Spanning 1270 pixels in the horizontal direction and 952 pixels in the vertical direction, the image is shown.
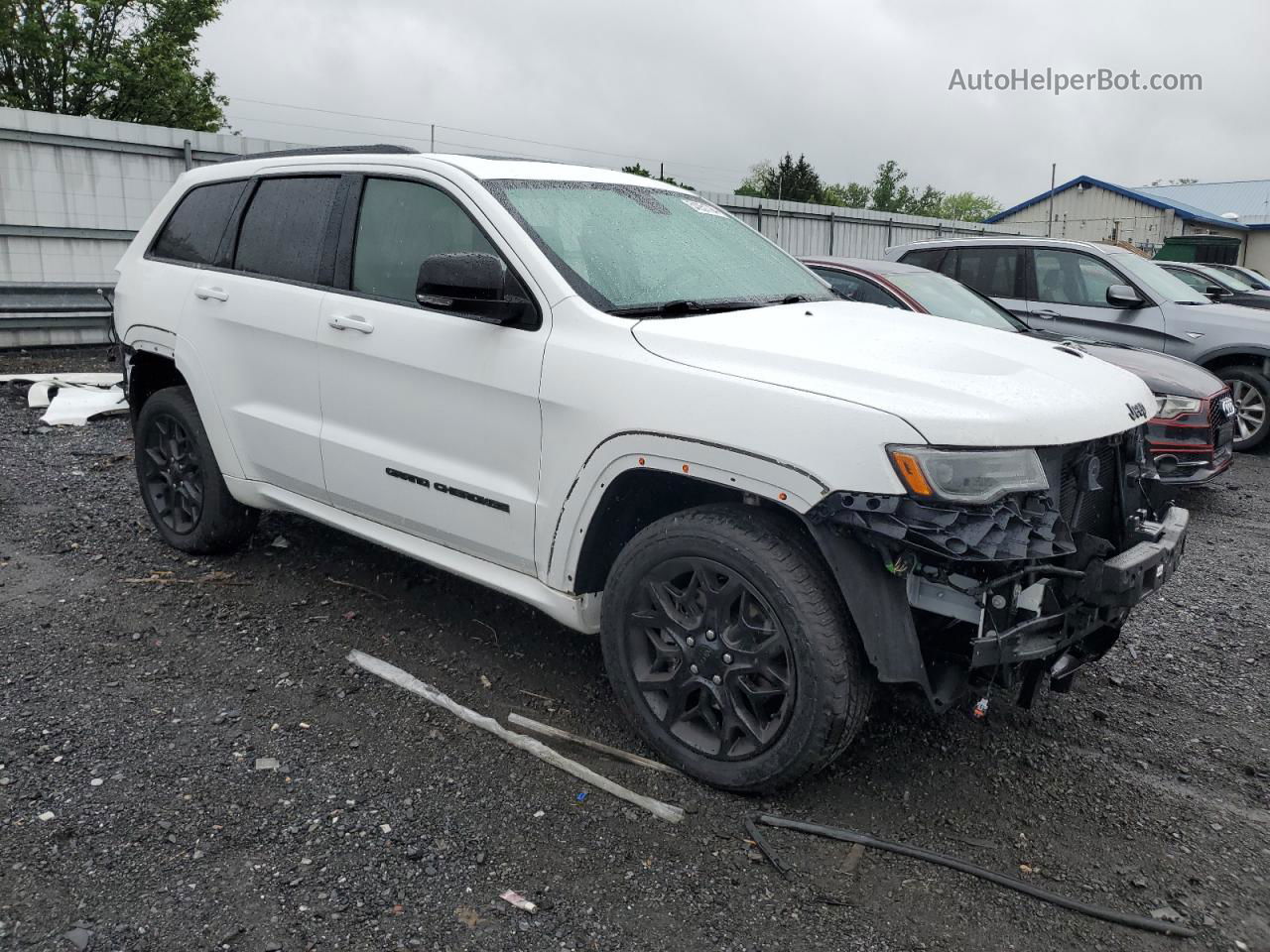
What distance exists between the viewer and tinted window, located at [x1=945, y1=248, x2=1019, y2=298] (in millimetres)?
9156

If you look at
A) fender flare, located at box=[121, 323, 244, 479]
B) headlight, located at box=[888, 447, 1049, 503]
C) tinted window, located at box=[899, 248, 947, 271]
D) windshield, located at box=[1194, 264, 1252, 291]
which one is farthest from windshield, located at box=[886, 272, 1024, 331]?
windshield, located at box=[1194, 264, 1252, 291]

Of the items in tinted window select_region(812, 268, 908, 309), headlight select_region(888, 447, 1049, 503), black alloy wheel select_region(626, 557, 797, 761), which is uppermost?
tinted window select_region(812, 268, 908, 309)

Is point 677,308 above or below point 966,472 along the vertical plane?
above

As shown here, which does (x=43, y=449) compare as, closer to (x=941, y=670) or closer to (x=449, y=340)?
(x=449, y=340)

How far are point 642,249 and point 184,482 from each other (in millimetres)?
2676

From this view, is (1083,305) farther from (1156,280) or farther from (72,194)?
(72,194)

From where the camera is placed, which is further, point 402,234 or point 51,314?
point 51,314

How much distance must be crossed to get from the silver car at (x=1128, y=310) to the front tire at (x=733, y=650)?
662cm

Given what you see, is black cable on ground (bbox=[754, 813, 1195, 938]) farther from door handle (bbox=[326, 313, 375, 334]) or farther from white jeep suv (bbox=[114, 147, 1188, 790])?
door handle (bbox=[326, 313, 375, 334])

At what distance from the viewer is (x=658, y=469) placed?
304 centimetres

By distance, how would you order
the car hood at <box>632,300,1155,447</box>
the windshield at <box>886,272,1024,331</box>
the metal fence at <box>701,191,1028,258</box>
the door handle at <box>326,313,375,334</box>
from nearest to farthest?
the car hood at <box>632,300,1155,447</box> < the door handle at <box>326,313,375,334</box> < the windshield at <box>886,272,1024,331</box> < the metal fence at <box>701,191,1028,258</box>

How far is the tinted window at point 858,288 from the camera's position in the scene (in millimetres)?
7238

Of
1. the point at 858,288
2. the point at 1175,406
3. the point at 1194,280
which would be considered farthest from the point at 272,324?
the point at 1194,280

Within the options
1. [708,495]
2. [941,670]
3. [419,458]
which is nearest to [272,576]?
[419,458]
